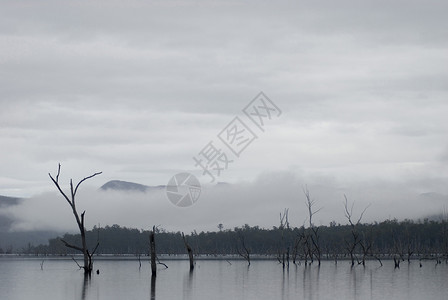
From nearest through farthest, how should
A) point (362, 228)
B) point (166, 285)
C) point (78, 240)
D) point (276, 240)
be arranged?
1. point (166, 285)
2. point (362, 228)
3. point (276, 240)
4. point (78, 240)

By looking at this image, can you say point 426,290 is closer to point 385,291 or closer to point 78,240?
point 385,291

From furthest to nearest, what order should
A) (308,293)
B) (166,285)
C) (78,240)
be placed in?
1. (78,240)
2. (166,285)
3. (308,293)

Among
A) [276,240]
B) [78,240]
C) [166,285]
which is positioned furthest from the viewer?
[78,240]

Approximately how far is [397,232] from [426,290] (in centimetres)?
12463

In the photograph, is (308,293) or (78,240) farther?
(78,240)

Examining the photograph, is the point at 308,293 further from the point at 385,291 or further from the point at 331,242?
the point at 331,242

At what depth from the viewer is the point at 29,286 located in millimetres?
41438

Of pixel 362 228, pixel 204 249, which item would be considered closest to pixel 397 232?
pixel 362 228

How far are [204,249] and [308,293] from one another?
165186mm

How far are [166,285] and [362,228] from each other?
121m

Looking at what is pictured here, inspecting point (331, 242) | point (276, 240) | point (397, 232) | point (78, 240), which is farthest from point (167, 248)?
point (397, 232)

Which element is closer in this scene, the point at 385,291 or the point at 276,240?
the point at 385,291

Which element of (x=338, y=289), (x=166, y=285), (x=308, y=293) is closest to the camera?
(x=308, y=293)

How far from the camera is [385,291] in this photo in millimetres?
36062
